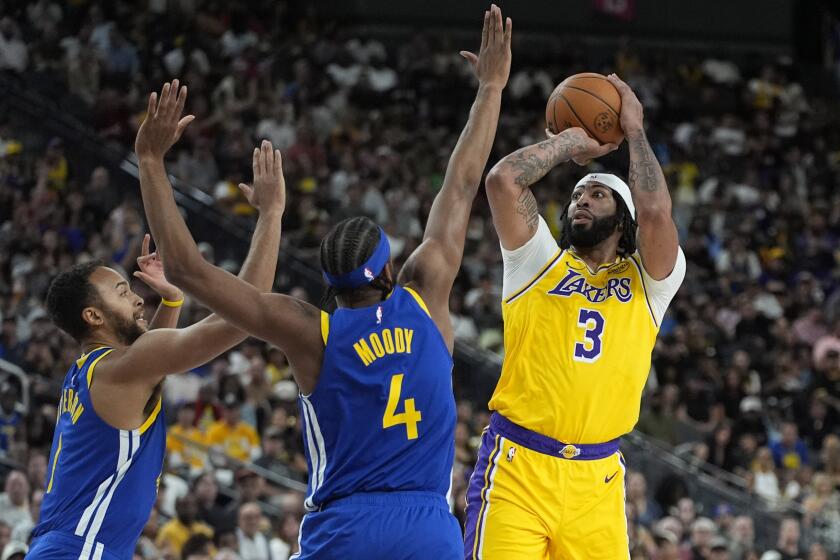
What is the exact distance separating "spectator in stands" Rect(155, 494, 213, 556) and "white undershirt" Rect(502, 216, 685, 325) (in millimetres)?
4896

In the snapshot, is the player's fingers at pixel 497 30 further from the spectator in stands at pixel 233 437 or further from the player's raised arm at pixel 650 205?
the spectator in stands at pixel 233 437

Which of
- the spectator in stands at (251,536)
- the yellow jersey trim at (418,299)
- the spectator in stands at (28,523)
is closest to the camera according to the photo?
the yellow jersey trim at (418,299)

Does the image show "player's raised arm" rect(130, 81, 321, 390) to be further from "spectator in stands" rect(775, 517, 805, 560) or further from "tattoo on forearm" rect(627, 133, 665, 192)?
"spectator in stands" rect(775, 517, 805, 560)

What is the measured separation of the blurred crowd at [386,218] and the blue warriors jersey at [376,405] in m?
5.77

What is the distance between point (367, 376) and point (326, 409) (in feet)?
0.59

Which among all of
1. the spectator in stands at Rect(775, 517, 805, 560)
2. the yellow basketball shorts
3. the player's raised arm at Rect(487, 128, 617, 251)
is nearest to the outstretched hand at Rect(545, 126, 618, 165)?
the player's raised arm at Rect(487, 128, 617, 251)

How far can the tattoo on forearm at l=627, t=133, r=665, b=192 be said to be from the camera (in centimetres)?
621

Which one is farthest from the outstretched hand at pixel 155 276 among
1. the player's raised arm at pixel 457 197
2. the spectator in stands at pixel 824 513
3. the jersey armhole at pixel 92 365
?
the spectator in stands at pixel 824 513

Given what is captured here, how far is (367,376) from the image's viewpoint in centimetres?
463

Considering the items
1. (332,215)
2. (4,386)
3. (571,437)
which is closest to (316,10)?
(332,215)

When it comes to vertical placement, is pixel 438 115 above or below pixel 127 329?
above

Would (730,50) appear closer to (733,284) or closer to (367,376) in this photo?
(733,284)

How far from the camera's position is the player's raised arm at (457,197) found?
4.93 metres

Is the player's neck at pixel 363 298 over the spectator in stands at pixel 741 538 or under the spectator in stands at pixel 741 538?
over
